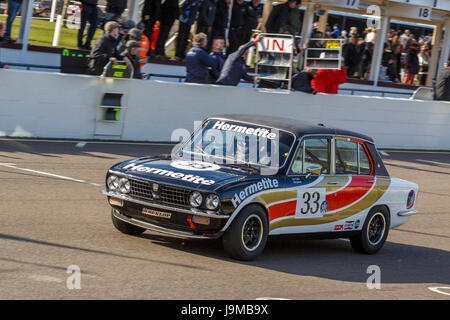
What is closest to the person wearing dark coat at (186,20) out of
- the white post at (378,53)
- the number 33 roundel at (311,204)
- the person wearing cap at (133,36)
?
the person wearing cap at (133,36)

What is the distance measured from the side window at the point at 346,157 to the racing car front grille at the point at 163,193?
2.30 meters

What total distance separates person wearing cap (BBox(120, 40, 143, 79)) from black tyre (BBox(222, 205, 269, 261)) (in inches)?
355

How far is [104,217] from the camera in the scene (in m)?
9.95

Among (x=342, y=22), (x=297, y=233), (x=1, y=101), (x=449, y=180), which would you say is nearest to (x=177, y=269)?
(x=297, y=233)

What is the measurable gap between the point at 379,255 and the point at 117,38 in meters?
8.64

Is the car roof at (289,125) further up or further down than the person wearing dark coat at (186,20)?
further down

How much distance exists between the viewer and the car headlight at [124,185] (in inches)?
329

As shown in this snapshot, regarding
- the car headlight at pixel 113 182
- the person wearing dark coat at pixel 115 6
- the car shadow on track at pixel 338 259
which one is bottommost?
the car shadow on track at pixel 338 259

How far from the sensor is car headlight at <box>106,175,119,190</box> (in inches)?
335

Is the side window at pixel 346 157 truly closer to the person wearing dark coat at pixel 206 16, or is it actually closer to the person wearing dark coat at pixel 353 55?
the person wearing dark coat at pixel 206 16

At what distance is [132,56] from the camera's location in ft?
55.1

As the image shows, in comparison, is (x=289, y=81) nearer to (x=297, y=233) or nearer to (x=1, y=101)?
(x=1, y=101)

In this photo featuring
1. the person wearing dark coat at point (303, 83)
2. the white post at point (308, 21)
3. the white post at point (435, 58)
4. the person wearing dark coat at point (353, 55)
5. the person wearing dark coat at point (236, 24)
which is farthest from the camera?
the white post at point (435, 58)

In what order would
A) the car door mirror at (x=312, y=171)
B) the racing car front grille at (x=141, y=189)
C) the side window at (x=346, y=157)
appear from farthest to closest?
the side window at (x=346, y=157), the car door mirror at (x=312, y=171), the racing car front grille at (x=141, y=189)
